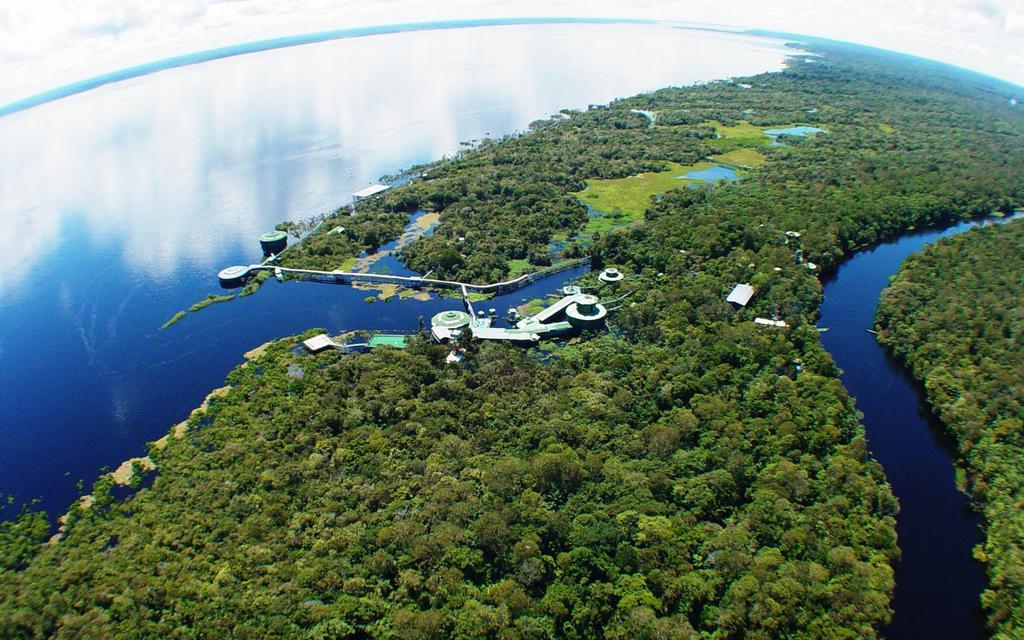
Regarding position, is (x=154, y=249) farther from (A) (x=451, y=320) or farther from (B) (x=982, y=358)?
(B) (x=982, y=358)

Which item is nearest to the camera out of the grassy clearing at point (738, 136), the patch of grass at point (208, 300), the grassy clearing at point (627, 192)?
the patch of grass at point (208, 300)

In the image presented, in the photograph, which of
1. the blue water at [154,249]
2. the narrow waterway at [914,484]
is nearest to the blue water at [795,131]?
the blue water at [154,249]

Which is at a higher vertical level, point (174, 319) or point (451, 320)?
point (451, 320)

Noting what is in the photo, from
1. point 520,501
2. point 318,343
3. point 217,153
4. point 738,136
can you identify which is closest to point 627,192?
point 738,136

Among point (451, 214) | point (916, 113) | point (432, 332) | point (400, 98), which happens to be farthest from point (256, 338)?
point (916, 113)

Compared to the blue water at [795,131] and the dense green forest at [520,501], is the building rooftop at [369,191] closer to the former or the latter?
the dense green forest at [520,501]

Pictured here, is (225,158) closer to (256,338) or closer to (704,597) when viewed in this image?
(256,338)

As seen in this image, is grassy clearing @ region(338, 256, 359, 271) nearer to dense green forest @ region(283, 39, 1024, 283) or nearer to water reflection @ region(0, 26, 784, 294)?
dense green forest @ region(283, 39, 1024, 283)
